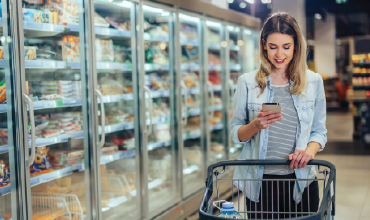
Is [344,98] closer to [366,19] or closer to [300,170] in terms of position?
[366,19]

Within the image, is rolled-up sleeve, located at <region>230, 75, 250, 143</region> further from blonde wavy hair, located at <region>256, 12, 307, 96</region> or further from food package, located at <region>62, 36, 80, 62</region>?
food package, located at <region>62, 36, 80, 62</region>

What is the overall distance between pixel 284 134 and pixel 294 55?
14.3 inches

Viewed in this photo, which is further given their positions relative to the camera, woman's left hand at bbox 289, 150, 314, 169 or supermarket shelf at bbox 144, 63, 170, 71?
supermarket shelf at bbox 144, 63, 170, 71

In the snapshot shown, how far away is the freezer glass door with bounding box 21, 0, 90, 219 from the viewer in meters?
2.63

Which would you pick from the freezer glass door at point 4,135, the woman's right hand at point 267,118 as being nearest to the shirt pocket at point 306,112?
the woman's right hand at point 267,118

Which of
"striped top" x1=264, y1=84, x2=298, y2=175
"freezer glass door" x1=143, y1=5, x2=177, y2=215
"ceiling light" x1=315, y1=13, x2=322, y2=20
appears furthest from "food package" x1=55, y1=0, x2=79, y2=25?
"ceiling light" x1=315, y1=13, x2=322, y2=20

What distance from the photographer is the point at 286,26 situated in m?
1.72

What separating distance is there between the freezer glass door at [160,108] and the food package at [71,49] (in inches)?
36.7

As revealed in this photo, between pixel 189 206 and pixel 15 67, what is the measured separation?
7.99 feet

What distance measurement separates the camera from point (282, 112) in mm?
1776

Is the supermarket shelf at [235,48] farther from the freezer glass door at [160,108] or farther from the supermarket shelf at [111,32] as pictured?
the supermarket shelf at [111,32]

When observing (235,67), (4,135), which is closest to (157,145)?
(4,135)

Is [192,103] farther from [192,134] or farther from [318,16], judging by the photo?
[318,16]

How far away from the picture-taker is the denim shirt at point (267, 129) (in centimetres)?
176
